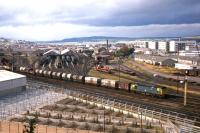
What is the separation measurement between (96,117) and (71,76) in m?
51.7

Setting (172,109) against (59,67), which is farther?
(59,67)

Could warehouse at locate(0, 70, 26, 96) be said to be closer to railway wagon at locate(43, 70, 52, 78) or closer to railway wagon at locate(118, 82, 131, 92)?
railway wagon at locate(118, 82, 131, 92)

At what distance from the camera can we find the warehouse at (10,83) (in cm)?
6203

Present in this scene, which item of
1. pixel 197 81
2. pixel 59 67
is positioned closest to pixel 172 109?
pixel 197 81

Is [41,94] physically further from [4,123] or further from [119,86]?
[119,86]

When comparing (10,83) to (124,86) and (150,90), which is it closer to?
(124,86)

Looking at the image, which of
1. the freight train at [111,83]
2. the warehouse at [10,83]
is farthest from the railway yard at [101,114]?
the freight train at [111,83]

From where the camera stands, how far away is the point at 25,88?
6956cm

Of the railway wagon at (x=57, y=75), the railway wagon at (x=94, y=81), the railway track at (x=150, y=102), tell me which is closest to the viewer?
the railway track at (x=150, y=102)

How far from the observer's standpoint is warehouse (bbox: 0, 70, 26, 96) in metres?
62.0

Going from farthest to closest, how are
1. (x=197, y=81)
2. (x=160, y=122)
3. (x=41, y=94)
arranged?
(x=197, y=81)
(x=41, y=94)
(x=160, y=122)

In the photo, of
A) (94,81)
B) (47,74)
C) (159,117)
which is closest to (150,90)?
(94,81)

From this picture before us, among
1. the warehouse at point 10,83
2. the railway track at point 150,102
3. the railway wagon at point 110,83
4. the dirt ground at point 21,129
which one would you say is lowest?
the railway track at point 150,102

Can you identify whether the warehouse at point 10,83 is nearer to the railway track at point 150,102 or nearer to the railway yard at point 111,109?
the railway yard at point 111,109
